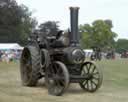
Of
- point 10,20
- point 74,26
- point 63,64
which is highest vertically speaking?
point 10,20

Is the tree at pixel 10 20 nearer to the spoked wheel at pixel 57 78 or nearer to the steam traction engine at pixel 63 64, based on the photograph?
the steam traction engine at pixel 63 64

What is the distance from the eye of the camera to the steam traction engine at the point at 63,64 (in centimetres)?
1305

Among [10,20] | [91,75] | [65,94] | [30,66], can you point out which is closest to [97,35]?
[10,20]

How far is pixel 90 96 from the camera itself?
41.5 ft

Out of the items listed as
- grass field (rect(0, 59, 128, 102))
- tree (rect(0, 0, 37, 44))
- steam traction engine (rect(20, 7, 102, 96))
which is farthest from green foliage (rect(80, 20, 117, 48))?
steam traction engine (rect(20, 7, 102, 96))

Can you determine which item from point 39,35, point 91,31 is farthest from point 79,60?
point 91,31

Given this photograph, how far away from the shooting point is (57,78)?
1310cm

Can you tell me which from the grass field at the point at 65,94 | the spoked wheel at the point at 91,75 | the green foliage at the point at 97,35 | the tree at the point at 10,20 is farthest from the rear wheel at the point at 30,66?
the green foliage at the point at 97,35

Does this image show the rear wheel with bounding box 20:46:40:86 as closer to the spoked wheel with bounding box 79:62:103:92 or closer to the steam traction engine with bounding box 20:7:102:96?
the steam traction engine with bounding box 20:7:102:96

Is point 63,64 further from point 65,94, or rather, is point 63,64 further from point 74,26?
point 74,26

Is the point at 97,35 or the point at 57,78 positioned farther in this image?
the point at 97,35

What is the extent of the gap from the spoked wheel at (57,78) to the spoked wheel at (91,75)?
890mm

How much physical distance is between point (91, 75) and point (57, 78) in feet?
3.81

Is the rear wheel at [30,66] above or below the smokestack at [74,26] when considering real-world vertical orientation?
below
